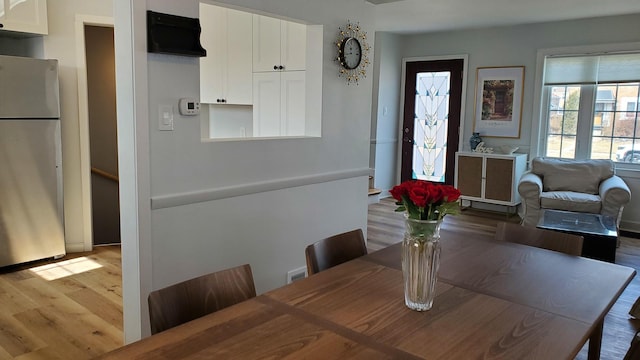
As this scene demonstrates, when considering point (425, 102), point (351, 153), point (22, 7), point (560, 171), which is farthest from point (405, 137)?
point (22, 7)

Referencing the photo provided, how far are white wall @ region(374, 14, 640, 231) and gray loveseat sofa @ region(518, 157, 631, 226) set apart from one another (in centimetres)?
44

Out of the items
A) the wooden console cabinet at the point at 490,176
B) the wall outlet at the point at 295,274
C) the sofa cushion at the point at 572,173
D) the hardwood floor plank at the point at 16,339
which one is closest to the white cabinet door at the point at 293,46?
the wall outlet at the point at 295,274

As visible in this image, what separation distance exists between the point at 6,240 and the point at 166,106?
252 cm

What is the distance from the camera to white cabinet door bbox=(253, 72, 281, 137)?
3787 millimetres

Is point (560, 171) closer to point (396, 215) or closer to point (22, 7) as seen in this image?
point (396, 215)

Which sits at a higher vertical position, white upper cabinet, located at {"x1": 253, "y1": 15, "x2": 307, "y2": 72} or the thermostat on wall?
white upper cabinet, located at {"x1": 253, "y1": 15, "x2": 307, "y2": 72}

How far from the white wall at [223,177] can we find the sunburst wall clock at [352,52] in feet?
0.18

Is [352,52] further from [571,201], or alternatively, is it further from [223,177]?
[571,201]

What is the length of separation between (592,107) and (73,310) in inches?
230

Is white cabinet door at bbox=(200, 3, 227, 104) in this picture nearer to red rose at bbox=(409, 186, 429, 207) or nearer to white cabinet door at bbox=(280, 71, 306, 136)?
white cabinet door at bbox=(280, 71, 306, 136)

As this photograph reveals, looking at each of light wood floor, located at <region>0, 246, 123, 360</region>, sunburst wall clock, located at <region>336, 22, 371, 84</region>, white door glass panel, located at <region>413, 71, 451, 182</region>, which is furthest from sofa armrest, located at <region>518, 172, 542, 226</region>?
light wood floor, located at <region>0, 246, 123, 360</region>

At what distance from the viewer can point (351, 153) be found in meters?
3.66

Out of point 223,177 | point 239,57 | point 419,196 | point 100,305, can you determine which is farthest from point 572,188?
point 100,305

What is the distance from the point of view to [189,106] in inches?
98.3
